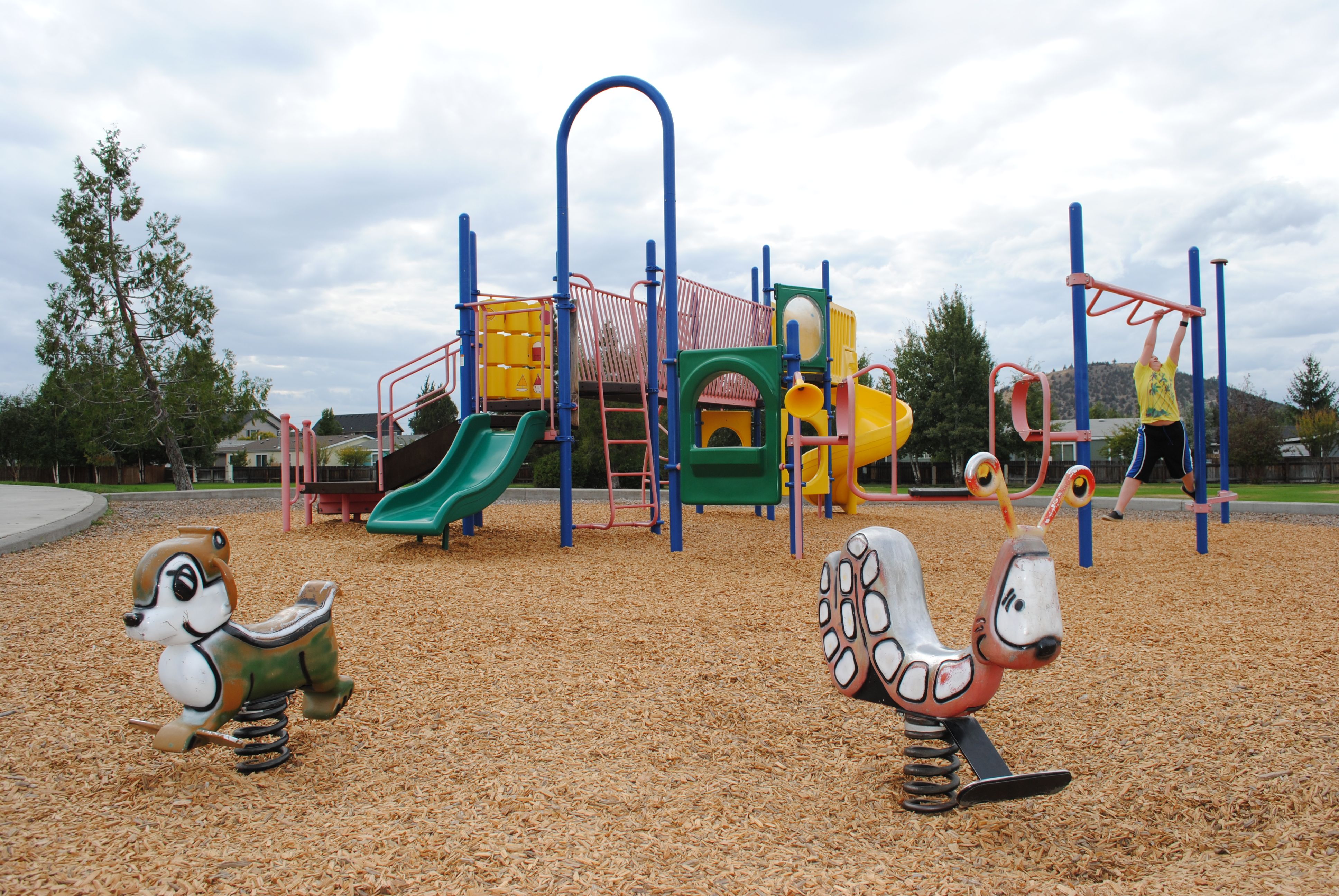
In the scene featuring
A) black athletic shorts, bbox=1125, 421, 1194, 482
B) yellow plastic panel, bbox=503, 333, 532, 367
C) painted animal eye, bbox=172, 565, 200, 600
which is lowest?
painted animal eye, bbox=172, 565, 200, 600

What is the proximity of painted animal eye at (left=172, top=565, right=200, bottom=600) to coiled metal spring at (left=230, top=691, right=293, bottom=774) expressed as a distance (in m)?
0.44

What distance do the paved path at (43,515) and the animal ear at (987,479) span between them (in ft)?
31.8

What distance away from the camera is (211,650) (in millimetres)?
2709

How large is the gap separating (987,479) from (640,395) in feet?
27.4

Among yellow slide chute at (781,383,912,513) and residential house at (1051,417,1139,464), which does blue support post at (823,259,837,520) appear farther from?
residential house at (1051,417,1139,464)

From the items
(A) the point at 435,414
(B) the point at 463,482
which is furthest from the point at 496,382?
(A) the point at 435,414

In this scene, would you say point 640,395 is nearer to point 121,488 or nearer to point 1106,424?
point 121,488

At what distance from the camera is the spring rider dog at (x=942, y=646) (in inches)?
86.7

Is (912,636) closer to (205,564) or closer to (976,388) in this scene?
(205,564)

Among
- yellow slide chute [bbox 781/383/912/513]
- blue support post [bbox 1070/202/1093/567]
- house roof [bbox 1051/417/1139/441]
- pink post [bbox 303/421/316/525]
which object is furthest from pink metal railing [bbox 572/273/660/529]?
house roof [bbox 1051/417/1139/441]

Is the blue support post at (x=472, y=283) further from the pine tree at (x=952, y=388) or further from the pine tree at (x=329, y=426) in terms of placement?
the pine tree at (x=329, y=426)

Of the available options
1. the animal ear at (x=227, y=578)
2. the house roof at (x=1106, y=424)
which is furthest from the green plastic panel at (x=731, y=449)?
the house roof at (x=1106, y=424)

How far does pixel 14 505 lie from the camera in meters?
13.9

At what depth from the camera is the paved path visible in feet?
29.6
